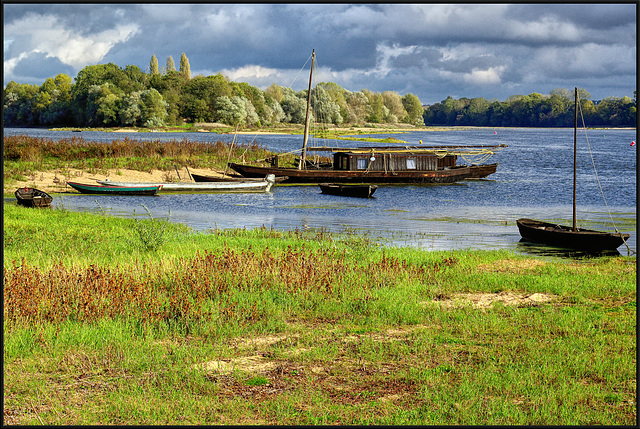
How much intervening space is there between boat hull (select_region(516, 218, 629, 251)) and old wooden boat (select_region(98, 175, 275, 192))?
21.7 metres

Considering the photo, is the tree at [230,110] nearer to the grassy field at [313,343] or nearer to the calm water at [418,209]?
the calm water at [418,209]

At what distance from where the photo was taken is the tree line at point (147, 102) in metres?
134

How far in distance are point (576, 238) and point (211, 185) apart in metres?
24.3

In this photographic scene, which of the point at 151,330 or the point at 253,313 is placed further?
the point at 253,313

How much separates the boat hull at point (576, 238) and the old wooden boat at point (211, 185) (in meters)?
21.7

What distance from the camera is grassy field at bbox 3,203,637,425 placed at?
6387mm

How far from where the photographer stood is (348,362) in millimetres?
7871

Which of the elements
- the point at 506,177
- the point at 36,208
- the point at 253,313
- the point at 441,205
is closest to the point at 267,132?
the point at 506,177

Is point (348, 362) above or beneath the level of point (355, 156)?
beneath

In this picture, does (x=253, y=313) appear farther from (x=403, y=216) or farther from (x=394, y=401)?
(x=403, y=216)

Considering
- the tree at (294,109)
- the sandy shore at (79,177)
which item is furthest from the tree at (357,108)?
the sandy shore at (79,177)

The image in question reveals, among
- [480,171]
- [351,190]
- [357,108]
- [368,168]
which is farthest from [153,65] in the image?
[351,190]

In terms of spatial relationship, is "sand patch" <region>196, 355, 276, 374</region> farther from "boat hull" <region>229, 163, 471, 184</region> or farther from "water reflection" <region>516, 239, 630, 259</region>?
"boat hull" <region>229, 163, 471, 184</region>

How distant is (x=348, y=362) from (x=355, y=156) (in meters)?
39.4
